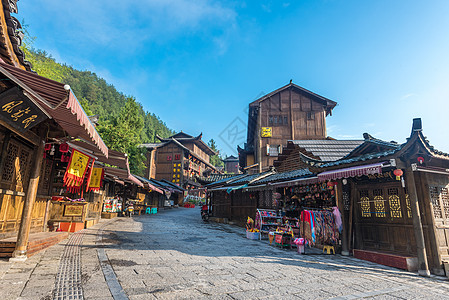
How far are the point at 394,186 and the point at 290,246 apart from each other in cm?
419

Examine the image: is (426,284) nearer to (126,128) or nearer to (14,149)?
(14,149)

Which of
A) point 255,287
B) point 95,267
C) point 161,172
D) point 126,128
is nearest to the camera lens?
point 255,287

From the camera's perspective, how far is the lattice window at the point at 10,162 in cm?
605

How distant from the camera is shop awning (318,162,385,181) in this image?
681 cm

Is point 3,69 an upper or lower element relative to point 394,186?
upper

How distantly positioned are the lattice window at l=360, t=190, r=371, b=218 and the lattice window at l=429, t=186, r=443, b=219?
1750mm

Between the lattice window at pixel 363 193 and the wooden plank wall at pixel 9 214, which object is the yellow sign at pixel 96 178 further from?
the lattice window at pixel 363 193

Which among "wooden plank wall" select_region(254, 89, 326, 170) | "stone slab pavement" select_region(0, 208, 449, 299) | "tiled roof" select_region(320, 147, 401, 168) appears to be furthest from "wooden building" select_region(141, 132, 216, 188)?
"stone slab pavement" select_region(0, 208, 449, 299)

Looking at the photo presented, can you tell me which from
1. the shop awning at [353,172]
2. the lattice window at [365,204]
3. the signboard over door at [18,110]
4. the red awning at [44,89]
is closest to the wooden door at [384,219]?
the lattice window at [365,204]

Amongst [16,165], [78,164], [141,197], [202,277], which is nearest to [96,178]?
[78,164]

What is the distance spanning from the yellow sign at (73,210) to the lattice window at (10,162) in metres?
3.76

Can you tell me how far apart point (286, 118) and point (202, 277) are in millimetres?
23244

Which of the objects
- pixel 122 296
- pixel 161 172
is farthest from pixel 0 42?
pixel 161 172

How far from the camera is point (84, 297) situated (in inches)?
143
